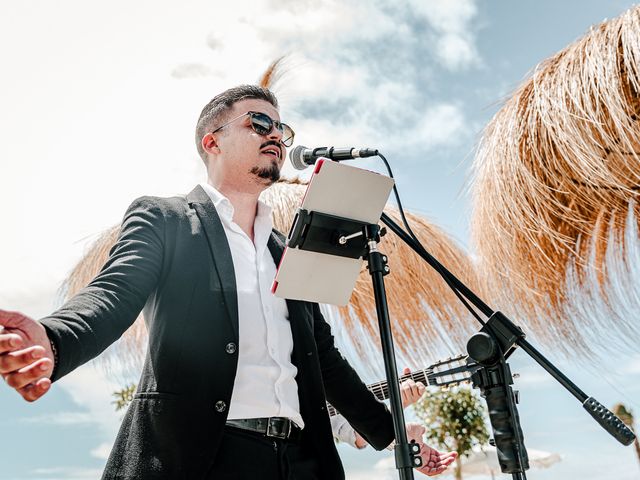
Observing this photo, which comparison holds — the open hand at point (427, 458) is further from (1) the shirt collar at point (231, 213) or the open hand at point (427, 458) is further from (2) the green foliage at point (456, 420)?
(2) the green foliage at point (456, 420)

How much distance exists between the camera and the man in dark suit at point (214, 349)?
57.2 inches

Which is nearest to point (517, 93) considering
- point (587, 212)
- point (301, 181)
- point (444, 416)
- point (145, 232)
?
point (587, 212)

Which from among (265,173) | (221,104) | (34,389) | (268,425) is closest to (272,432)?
(268,425)

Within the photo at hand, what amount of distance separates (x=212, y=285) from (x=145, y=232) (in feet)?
0.75

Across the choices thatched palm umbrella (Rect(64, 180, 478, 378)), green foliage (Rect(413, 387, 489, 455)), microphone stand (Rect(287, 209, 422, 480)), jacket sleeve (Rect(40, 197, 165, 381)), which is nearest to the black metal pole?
microphone stand (Rect(287, 209, 422, 480))

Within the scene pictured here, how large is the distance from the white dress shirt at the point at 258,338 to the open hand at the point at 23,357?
2.11 ft

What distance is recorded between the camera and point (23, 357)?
0.99 meters

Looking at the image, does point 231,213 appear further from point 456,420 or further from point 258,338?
point 456,420

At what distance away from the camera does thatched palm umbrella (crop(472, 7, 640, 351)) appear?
9.23 feet

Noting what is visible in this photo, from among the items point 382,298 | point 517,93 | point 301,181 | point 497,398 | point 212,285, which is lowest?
point 497,398

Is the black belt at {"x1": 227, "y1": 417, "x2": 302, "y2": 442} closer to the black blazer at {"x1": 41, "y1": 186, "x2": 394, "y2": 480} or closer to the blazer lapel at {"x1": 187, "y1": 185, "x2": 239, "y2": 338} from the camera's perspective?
the black blazer at {"x1": 41, "y1": 186, "x2": 394, "y2": 480}

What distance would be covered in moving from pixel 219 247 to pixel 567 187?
1992 millimetres

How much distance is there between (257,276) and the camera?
1.82 m

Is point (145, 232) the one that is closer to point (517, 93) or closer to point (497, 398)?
point (497, 398)
